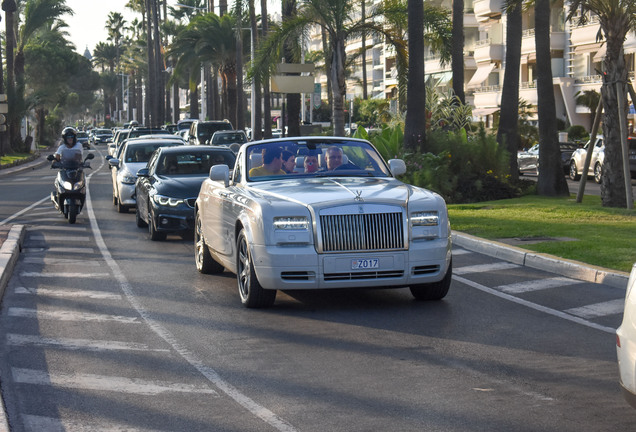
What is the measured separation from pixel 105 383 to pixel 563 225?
11327 millimetres

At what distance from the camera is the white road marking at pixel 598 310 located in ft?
32.2

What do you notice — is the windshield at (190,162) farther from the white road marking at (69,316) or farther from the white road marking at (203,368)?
the white road marking at (69,316)

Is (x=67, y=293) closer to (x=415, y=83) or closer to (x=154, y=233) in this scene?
(x=154, y=233)

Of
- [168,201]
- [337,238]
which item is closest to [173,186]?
[168,201]

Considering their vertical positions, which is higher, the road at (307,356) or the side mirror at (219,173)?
the side mirror at (219,173)

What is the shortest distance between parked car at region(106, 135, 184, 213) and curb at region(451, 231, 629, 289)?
8.75 m

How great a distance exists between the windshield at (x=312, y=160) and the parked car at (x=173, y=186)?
4849 millimetres

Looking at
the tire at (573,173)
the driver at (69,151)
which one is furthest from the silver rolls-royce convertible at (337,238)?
the tire at (573,173)

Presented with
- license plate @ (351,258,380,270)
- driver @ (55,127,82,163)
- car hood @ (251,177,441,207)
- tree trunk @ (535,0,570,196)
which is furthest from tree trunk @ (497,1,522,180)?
license plate @ (351,258,380,270)

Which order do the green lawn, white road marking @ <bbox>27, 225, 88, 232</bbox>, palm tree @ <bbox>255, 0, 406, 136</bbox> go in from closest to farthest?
the green lawn → white road marking @ <bbox>27, 225, 88, 232</bbox> → palm tree @ <bbox>255, 0, 406, 136</bbox>

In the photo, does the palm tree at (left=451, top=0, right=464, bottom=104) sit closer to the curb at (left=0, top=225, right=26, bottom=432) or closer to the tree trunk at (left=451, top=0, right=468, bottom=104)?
the tree trunk at (left=451, top=0, right=468, bottom=104)

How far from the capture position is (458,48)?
109ft

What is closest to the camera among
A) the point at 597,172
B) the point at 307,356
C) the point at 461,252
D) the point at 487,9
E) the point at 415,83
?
the point at 307,356

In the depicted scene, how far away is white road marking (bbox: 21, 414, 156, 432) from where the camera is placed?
6.08 metres
